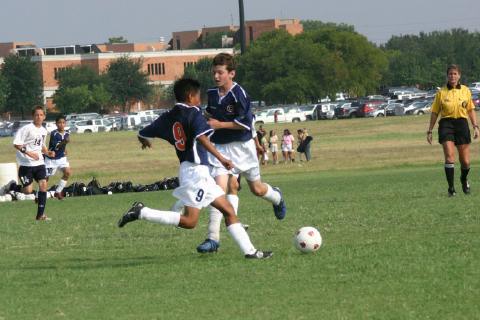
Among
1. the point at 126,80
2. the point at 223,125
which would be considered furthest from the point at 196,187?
the point at 126,80

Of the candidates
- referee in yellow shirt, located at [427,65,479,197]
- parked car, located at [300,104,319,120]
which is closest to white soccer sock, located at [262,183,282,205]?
referee in yellow shirt, located at [427,65,479,197]

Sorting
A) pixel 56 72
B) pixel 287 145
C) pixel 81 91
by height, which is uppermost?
pixel 56 72

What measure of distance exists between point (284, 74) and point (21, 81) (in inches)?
1258

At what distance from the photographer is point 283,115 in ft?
313

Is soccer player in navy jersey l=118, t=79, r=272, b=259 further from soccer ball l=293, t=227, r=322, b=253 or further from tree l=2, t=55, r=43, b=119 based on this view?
tree l=2, t=55, r=43, b=119

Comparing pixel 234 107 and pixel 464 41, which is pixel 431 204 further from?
pixel 464 41

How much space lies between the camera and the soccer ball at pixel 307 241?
10.7m

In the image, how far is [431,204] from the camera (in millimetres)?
16250

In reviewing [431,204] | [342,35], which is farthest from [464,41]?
[431,204]

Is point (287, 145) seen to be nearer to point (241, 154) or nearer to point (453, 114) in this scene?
point (453, 114)

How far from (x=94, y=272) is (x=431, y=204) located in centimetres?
717

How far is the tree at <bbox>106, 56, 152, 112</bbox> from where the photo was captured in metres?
141

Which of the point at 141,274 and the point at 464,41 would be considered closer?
the point at 141,274

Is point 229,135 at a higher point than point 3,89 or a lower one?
higher
